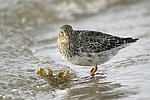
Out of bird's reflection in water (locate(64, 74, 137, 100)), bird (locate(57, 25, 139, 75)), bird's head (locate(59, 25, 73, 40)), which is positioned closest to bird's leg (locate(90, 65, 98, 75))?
bird (locate(57, 25, 139, 75))

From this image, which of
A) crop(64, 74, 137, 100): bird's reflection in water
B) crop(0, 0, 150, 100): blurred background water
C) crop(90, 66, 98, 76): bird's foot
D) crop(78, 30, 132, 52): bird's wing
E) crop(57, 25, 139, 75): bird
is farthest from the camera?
crop(90, 66, 98, 76): bird's foot

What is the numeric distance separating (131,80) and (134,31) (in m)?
4.36

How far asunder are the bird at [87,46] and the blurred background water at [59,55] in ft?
0.98

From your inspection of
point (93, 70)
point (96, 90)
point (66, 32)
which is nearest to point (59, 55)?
point (66, 32)

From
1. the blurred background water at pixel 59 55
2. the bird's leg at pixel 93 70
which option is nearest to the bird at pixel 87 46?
the bird's leg at pixel 93 70

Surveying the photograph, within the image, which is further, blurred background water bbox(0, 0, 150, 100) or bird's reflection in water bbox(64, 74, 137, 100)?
blurred background water bbox(0, 0, 150, 100)

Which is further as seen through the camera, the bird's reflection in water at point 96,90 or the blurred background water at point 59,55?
the blurred background water at point 59,55

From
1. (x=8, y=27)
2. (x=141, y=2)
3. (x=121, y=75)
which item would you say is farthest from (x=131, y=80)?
(x=141, y=2)

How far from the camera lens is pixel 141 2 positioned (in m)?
16.0

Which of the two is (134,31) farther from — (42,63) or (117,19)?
(42,63)

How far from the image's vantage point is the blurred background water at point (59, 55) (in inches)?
282

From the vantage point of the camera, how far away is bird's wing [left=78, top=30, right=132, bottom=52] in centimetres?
814

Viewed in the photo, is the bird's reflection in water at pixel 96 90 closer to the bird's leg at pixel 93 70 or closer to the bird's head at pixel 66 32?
the bird's leg at pixel 93 70

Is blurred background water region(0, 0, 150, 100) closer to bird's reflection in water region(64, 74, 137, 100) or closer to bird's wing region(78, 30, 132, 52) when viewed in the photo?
bird's reflection in water region(64, 74, 137, 100)
